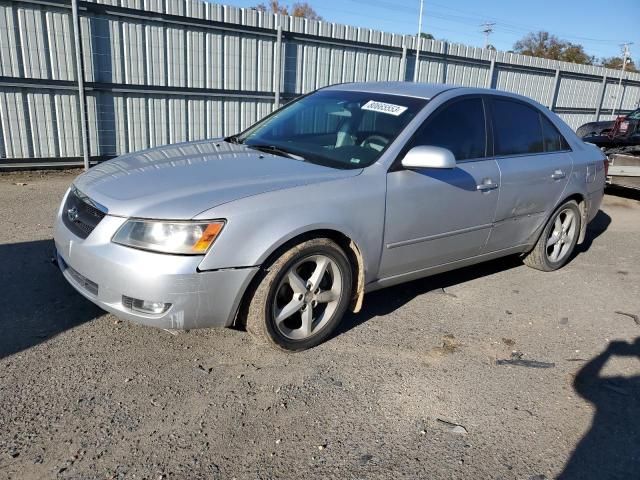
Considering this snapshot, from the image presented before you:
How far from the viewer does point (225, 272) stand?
2971 mm

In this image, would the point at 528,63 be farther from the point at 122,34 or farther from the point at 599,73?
the point at 122,34

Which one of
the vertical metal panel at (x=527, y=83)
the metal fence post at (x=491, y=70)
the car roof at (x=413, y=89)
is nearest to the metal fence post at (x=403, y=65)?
the metal fence post at (x=491, y=70)

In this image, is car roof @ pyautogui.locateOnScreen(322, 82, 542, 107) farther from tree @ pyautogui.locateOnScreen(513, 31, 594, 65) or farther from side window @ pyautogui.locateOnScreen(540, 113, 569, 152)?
tree @ pyautogui.locateOnScreen(513, 31, 594, 65)

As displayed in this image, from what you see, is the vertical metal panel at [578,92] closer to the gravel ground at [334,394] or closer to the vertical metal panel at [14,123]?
the gravel ground at [334,394]

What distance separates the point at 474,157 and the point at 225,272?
7.56 ft

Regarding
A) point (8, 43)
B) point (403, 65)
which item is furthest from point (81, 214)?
point (403, 65)

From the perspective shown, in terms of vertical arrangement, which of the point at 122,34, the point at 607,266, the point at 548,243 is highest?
the point at 122,34

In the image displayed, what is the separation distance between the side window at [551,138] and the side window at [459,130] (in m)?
0.98

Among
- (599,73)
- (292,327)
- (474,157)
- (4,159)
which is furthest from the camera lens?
(599,73)

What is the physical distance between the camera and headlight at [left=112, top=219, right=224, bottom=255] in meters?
2.89

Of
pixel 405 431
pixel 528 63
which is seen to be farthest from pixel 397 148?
pixel 528 63

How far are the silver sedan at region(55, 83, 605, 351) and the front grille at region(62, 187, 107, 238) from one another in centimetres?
1

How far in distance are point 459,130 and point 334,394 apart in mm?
2270

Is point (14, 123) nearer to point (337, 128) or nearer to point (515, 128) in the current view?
point (337, 128)
